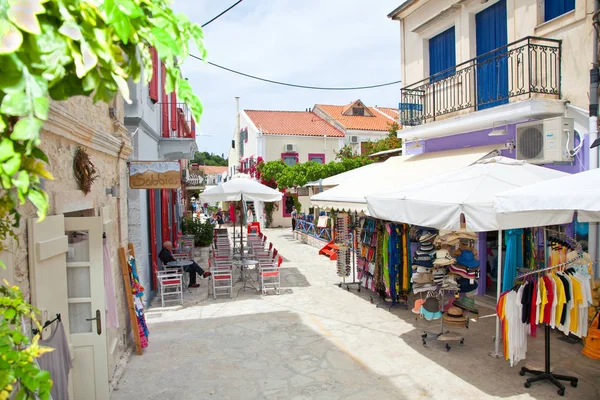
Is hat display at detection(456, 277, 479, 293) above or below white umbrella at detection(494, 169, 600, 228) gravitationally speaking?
below

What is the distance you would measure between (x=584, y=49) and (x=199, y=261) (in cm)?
1235

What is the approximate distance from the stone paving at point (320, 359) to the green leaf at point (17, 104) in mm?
4829

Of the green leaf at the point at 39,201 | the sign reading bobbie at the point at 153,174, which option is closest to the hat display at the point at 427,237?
the sign reading bobbie at the point at 153,174

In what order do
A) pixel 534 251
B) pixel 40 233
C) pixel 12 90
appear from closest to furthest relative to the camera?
pixel 12 90 → pixel 40 233 → pixel 534 251

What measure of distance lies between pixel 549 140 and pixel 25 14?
7.74 m

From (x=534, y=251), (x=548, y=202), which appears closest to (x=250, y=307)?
(x=534, y=251)

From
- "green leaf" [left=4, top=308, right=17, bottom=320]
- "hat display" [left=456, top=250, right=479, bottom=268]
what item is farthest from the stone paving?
"green leaf" [left=4, top=308, right=17, bottom=320]

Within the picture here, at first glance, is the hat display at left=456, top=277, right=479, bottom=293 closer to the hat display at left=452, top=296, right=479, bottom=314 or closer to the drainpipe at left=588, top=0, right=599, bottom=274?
the hat display at left=452, top=296, right=479, bottom=314

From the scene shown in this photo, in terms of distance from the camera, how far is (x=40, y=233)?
3635 millimetres

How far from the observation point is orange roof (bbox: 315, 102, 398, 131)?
103 feet

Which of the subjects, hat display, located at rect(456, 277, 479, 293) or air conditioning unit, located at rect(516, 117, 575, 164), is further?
air conditioning unit, located at rect(516, 117, 575, 164)

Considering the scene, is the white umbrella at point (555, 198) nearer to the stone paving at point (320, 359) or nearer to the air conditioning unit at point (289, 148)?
the stone paving at point (320, 359)

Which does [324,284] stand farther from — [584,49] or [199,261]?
[584,49]

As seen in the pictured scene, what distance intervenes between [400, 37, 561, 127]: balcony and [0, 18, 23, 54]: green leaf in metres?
8.04
